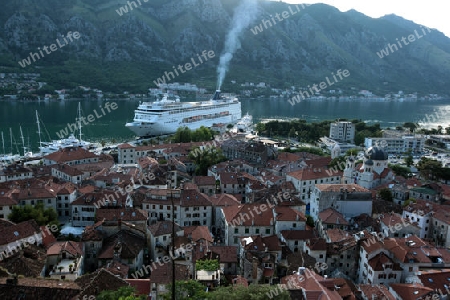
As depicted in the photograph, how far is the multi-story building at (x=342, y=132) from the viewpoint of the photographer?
281 ft

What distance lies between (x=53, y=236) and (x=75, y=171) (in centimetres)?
1633

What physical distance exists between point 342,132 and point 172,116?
37307 mm

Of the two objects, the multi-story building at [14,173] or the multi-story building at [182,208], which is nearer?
the multi-story building at [182,208]

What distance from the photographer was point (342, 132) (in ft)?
281

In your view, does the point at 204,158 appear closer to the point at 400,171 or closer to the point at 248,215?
the point at 248,215

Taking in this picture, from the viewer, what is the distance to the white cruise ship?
285 feet

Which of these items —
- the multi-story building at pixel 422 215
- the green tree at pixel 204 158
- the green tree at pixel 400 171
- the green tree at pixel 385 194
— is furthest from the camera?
the green tree at pixel 400 171

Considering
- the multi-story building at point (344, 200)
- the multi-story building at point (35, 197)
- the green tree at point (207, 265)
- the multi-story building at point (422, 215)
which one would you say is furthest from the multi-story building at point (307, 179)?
the multi-story building at point (35, 197)

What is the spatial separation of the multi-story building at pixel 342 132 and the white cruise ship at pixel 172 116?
32.6 metres

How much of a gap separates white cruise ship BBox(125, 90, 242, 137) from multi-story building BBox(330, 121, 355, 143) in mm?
32576

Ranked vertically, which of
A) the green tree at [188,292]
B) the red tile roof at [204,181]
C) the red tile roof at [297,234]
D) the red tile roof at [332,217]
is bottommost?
the red tile roof at [297,234]

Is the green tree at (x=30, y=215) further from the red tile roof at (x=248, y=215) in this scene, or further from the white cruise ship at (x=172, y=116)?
the white cruise ship at (x=172, y=116)

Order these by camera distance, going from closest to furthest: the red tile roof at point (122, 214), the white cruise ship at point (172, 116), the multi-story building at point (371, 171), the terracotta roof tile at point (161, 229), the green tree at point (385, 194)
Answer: the terracotta roof tile at point (161, 229) < the red tile roof at point (122, 214) < the green tree at point (385, 194) < the multi-story building at point (371, 171) < the white cruise ship at point (172, 116)

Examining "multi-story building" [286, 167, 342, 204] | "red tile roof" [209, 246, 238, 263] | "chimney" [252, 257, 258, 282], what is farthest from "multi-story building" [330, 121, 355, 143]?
"chimney" [252, 257, 258, 282]
